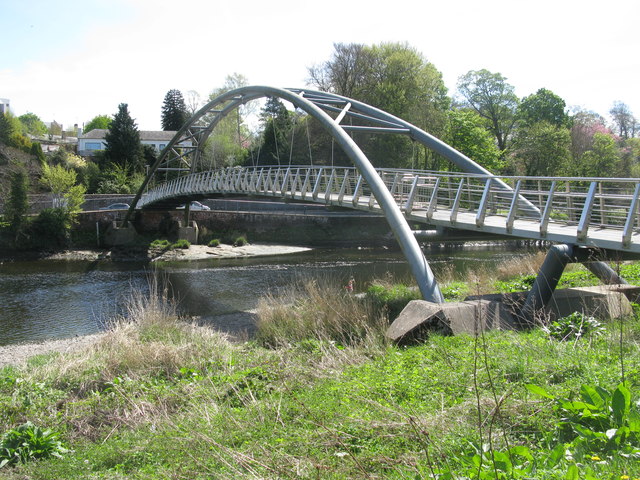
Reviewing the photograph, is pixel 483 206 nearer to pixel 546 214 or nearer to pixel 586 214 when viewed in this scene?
pixel 546 214

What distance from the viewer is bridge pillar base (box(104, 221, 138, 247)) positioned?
38469 millimetres

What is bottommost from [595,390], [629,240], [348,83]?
[595,390]

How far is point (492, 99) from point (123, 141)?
3815 centimetres

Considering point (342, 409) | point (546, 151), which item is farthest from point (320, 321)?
point (546, 151)

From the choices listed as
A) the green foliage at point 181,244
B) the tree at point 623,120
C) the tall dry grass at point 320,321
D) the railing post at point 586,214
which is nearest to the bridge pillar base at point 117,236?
the green foliage at point 181,244

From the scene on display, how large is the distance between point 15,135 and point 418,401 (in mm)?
62765

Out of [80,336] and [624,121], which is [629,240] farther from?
[624,121]

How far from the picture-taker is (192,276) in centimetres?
2788

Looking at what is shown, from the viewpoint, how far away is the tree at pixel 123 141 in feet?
180

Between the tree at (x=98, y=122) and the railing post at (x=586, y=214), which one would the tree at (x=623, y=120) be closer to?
the railing post at (x=586, y=214)

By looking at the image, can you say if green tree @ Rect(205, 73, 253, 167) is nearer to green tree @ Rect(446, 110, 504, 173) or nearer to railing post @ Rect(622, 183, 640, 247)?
green tree @ Rect(446, 110, 504, 173)

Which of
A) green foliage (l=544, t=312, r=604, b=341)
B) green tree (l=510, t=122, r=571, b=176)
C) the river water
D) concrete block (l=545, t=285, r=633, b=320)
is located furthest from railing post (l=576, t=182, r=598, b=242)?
green tree (l=510, t=122, r=571, b=176)

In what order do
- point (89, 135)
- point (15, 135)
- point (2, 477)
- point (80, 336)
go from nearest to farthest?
1. point (2, 477)
2. point (80, 336)
3. point (15, 135)
4. point (89, 135)

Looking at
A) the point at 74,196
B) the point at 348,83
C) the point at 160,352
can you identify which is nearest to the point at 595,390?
the point at 160,352
